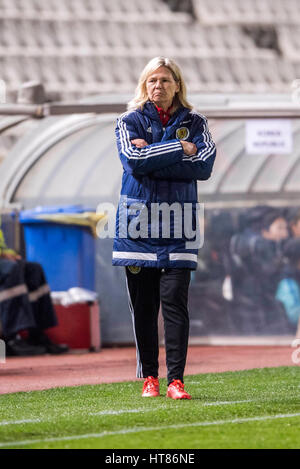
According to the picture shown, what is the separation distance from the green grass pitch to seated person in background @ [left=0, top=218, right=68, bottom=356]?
3827 mm

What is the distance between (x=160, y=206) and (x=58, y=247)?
6685mm

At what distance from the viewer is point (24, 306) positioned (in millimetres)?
11336

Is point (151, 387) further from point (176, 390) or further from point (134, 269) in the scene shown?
point (134, 269)

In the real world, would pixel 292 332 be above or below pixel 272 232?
below

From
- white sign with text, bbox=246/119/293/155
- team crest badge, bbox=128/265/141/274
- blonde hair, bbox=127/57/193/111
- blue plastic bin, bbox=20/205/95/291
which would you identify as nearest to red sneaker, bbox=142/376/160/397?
team crest badge, bbox=128/265/141/274

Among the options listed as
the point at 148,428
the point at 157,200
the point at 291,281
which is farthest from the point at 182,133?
the point at 291,281

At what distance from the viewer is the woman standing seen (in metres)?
6.11

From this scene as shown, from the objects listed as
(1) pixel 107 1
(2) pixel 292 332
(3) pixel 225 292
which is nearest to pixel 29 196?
(3) pixel 225 292

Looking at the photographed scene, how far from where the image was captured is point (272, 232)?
46.5ft

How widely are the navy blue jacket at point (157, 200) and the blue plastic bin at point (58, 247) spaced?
6537 millimetres
